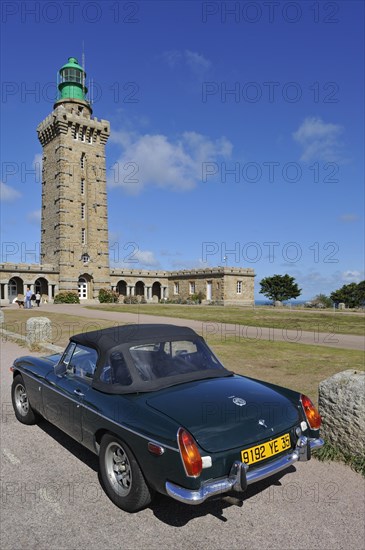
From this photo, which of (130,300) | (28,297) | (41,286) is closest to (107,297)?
(130,300)

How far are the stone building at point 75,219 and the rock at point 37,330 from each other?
35372mm

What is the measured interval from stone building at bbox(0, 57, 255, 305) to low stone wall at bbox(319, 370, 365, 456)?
43002 millimetres

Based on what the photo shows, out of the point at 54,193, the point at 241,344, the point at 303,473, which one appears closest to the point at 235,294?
the point at 54,193

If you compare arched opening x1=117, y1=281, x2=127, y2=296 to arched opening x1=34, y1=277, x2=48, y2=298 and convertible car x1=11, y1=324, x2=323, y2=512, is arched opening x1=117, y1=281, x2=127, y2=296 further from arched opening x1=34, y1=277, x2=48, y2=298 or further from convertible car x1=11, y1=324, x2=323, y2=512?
convertible car x1=11, y1=324, x2=323, y2=512

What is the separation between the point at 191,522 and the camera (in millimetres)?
3113

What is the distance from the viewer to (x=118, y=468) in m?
3.43

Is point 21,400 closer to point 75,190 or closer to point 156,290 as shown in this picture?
point 75,190

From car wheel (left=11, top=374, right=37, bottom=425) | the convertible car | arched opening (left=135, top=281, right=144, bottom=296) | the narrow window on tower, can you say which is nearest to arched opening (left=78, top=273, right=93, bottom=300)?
arched opening (left=135, top=281, right=144, bottom=296)

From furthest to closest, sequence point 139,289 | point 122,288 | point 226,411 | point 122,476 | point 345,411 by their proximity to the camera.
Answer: point 139,289, point 122,288, point 345,411, point 122,476, point 226,411

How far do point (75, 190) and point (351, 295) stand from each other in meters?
39.2

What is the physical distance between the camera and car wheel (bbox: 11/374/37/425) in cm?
526

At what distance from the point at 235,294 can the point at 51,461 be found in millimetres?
45786

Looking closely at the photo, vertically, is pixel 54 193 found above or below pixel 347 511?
above

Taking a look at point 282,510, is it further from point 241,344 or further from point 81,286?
point 81,286
